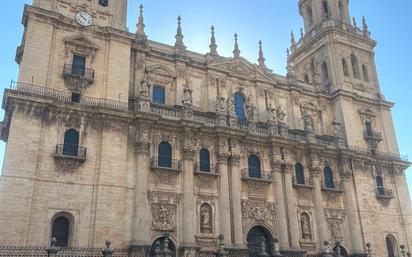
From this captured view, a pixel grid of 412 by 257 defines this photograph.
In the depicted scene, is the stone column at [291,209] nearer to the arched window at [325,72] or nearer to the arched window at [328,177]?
the arched window at [328,177]

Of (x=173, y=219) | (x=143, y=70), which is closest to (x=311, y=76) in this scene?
(x=143, y=70)

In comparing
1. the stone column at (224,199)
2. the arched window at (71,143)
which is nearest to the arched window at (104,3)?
the arched window at (71,143)

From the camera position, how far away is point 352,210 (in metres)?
31.0

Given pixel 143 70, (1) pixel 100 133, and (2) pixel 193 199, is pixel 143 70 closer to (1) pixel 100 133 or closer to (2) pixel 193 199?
(1) pixel 100 133

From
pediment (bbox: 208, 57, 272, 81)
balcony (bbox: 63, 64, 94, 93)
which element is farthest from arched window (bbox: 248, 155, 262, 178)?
balcony (bbox: 63, 64, 94, 93)

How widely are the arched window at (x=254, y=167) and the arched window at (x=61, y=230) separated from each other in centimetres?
1215

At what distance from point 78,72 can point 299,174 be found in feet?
54.1

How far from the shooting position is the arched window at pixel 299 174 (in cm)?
3038

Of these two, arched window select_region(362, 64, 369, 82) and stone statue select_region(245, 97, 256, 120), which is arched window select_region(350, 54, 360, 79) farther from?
stone statue select_region(245, 97, 256, 120)

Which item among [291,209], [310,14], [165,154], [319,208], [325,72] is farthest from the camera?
[310,14]

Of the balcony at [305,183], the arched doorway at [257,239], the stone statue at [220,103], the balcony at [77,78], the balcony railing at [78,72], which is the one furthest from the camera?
the balcony at [305,183]

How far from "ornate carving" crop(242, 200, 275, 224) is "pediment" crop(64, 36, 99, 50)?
44.7 feet

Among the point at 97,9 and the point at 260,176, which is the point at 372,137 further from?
the point at 97,9

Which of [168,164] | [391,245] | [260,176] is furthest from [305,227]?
[168,164]
